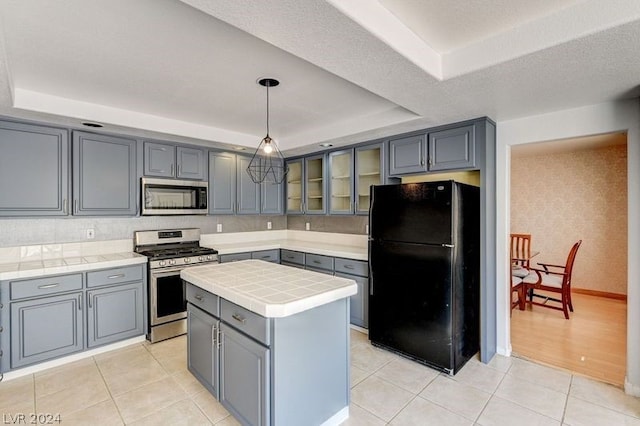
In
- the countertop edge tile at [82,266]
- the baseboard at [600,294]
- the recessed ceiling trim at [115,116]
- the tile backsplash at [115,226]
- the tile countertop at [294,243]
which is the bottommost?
the baseboard at [600,294]

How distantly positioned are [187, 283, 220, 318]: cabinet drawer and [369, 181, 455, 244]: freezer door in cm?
164

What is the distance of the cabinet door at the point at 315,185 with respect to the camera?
4324mm

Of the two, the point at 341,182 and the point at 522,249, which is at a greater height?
the point at 341,182

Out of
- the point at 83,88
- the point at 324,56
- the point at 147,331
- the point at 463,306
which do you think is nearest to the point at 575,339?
the point at 463,306

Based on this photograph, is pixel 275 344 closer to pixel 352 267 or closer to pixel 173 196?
pixel 352 267

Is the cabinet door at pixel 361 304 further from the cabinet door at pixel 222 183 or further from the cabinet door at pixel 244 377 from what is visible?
the cabinet door at pixel 222 183

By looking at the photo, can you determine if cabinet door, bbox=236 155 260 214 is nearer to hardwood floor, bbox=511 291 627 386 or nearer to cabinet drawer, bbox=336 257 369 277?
cabinet drawer, bbox=336 257 369 277

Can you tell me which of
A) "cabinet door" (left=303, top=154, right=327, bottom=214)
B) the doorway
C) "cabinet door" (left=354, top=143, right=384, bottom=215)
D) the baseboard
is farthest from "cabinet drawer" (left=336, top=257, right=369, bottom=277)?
the baseboard

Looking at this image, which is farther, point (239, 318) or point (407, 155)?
point (407, 155)

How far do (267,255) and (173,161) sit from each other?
1670 mm

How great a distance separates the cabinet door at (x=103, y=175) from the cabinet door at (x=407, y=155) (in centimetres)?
287

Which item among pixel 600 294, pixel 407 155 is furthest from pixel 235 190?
pixel 600 294

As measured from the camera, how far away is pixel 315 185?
451cm

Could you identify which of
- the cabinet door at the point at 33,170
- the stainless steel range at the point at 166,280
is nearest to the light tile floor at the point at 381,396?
the stainless steel range at the point at 166,280
